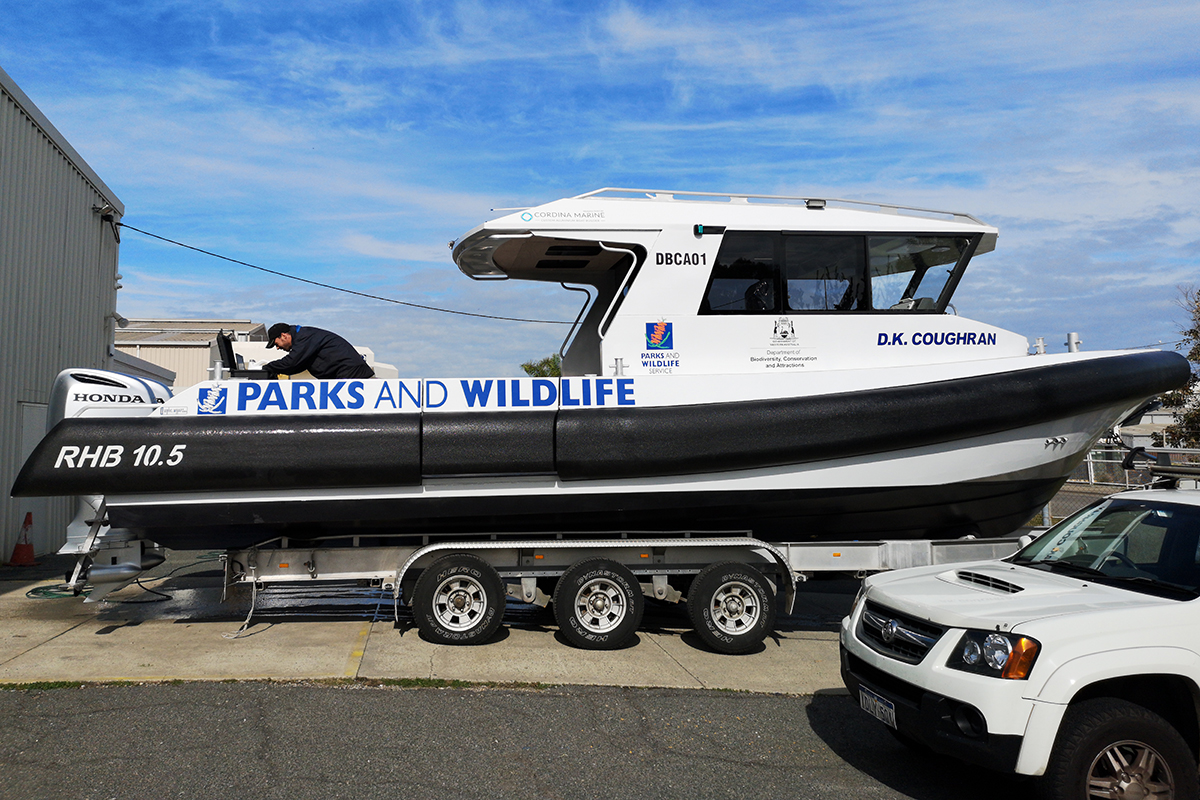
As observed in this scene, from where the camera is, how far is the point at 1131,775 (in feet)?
11.9

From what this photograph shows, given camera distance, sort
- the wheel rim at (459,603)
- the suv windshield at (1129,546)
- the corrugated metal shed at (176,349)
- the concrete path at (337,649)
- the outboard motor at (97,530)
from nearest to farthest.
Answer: the suv windshield at (1129,546), the concrete path at (337,649), the outboard motor at (97,530), the wheel rim at (459,603), the corrugated metal shed at (176,349)

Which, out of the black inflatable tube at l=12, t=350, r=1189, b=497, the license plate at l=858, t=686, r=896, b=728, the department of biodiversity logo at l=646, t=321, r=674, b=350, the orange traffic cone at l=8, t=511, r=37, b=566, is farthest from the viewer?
the orange traffic cone at l=8, t=511, r=37, b=566

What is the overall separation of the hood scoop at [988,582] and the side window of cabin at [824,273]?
3.15 m

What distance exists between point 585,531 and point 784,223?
322 cm

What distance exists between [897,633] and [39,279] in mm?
12103

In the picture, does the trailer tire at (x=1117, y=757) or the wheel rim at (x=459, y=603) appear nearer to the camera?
the trailer tire at (x=1117, y=757)

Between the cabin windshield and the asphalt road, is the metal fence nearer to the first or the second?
the cabin windshield

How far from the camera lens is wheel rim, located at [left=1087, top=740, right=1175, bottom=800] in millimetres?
3611

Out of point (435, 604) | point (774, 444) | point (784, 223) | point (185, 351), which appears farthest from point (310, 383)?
point (185, 351)

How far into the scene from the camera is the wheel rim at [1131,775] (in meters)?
3.61

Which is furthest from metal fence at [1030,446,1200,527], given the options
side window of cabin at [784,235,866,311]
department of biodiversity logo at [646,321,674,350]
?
department of biodiversity logo at [646,321,674,350]

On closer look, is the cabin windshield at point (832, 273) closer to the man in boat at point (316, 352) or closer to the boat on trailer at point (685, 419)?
the boat on trailer at point (685, 419)

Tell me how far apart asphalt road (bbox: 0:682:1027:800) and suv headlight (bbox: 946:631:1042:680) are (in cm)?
93

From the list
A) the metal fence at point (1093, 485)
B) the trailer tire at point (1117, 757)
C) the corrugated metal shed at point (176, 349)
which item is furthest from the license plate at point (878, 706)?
the corrugated metal shed at point (176, 349)
